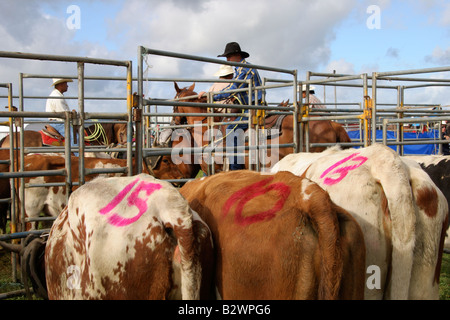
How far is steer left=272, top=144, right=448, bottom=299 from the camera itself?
210 centimetres

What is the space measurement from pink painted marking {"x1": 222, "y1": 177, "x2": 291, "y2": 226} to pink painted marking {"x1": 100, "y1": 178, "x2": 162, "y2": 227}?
0.35 metres

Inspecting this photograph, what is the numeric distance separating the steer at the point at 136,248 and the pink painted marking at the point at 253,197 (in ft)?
0.51

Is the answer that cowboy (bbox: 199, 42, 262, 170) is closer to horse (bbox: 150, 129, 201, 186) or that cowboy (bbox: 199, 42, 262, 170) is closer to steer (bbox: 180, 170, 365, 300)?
horse (bbox: 150, 129, 201, 186)

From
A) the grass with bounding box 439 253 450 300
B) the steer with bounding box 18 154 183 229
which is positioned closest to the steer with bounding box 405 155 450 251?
the grass with bounding box 439 253 450 300

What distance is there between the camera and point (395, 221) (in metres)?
2.12

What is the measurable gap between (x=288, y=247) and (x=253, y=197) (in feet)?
1.12

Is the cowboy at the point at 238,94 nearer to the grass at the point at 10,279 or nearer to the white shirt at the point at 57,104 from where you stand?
the grass at the point at 10,279

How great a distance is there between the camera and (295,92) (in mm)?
4777

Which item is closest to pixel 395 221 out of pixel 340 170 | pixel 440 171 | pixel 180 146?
pixel 340 170

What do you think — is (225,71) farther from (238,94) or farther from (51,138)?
(51,138)

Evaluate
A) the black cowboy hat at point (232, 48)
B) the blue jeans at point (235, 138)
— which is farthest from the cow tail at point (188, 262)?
the black cowboy hat at point (232, 48)

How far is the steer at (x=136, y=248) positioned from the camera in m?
1.77
